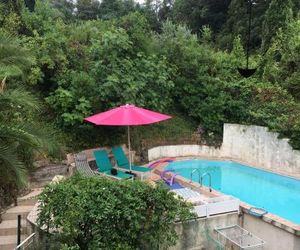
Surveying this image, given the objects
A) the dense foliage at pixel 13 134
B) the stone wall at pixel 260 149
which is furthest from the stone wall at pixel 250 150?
the dense foliage at pixel 13 134

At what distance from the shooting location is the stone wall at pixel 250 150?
14.4 metres

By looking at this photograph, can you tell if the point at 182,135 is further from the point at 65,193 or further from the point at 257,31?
the point at 257,31

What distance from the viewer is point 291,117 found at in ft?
48.5

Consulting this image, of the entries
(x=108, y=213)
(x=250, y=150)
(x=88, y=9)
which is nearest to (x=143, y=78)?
(x=250, y=150)

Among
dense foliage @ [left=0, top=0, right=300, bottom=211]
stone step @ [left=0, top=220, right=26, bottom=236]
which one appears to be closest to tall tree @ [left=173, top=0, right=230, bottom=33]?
dense foliage @ [left=0, top=0, right=300, bottom=211]

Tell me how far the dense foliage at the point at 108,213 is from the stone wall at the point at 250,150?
8139 millimetres

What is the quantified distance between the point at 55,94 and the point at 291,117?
27.8 ft

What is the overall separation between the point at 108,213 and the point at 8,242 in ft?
7.65

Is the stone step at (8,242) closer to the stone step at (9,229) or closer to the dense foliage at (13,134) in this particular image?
the stone step at (9,229)

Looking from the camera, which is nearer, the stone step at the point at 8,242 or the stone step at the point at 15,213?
the stone step at the point at 8,242

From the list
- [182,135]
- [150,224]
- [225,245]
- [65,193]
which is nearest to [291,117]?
[182,135]

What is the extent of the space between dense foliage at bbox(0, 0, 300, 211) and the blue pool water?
1365mm

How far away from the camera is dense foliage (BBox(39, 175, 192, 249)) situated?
6.55m

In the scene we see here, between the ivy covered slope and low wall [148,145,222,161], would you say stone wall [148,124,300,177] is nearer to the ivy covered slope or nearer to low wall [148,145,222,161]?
low wall [148,145,222,161]
